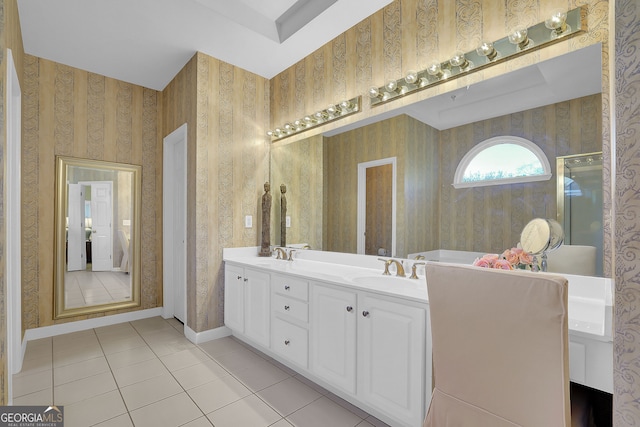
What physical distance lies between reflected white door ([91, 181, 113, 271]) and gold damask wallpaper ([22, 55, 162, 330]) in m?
0.33

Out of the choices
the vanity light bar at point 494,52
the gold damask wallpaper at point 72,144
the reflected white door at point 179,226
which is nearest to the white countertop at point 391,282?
the reflected white door at point 179,226

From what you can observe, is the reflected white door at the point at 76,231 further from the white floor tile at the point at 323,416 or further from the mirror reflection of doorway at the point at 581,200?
the mirror reflection of doorway at the point at 581,200

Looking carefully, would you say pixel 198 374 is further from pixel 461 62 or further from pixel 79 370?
pixel 461 62

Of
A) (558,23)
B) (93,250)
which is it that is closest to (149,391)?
(93,250)

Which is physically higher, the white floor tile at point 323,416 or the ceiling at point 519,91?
the ceiling at point 519,91

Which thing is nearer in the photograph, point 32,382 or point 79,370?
point 32,382

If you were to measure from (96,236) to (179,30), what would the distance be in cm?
235

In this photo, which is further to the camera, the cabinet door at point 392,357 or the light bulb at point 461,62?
the light bulb at point 461,62

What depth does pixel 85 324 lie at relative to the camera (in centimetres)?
320

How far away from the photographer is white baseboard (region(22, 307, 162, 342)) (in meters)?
2.90

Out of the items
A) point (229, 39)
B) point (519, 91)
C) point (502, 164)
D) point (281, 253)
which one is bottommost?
point (281, 253)

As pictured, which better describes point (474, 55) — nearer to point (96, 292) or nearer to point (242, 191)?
point (242, 191)

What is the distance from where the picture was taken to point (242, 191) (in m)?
3.14

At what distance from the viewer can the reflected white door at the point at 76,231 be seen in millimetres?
3129
